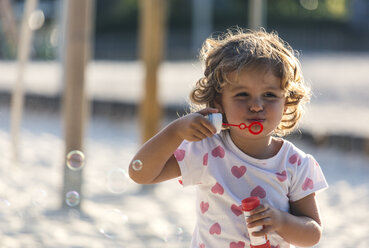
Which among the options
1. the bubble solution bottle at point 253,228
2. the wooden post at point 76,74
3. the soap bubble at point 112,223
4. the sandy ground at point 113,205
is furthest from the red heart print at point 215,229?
the wooden post at point 76,74

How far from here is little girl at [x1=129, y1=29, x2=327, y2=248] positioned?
5.62 feet

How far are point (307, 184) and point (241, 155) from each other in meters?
0.18

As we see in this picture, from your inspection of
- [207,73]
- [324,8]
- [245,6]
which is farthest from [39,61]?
[207,73]

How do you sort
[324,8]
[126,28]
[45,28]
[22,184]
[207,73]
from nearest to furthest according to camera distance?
1. [207,73]
2. [22,184]
3. [45,28]
4. [126,28]
5. [324,8]

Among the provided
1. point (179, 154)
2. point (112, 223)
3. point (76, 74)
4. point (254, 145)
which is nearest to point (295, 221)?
point (254, 145)

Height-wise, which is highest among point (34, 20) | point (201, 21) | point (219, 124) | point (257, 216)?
point (201, 21)

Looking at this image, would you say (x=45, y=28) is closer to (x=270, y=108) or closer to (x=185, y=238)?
(x=185, y=238)

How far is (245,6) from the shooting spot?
20875mm

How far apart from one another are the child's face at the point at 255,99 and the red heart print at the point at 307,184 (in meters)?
0.17

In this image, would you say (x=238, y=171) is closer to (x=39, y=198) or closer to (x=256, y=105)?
(x=256, y=105)

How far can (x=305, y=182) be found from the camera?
1790mm

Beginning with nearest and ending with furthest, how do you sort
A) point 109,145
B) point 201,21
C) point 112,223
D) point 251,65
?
point 251,65 < point 112,223 < point 109,145 < point 201,21

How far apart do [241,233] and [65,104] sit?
183 cm

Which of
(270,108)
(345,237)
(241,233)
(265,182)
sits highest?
(270,108)
